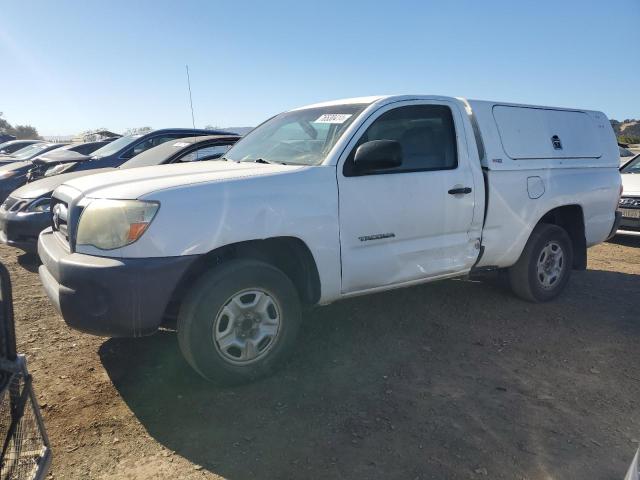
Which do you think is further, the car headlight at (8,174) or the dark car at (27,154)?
the dark car at (27,154)

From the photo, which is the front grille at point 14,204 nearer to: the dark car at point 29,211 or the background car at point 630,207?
the dark car at point 29,211

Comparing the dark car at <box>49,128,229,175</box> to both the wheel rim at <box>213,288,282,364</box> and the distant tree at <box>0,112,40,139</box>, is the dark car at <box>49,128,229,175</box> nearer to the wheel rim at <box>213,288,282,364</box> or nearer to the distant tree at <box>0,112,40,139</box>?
the wheel rim at <box>213,288,282,364</box>

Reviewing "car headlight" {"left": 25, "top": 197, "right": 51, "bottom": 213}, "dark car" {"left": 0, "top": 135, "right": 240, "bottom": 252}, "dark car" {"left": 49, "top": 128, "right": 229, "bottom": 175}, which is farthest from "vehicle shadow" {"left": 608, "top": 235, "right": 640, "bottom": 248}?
"car headlight" {"left": 25, "top": 197, "right": 51, "bottom": 213}

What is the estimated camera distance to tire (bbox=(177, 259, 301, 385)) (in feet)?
9.55

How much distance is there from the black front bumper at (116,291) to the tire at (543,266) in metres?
3.28

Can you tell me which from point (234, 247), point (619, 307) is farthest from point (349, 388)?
point (619, 307)

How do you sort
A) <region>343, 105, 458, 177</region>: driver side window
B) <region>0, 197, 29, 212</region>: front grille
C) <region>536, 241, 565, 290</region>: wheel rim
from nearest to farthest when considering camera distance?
<region>343, 105, 458, 177</region>: driver side window < <region>536, 241, 565, 290</region>: wheel rim < <region>0, 197, 29, 212</region>: front grille

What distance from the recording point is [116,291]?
2.68 meters

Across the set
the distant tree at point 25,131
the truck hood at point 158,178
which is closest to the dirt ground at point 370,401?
the truck hood at point 158,178

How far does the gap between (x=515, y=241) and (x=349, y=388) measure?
87.7 inches

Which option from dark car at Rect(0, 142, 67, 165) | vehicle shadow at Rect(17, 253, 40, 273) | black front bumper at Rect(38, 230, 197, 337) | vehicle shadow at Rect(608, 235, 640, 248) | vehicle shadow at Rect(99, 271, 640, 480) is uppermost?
dark car at Rect(0, 142, 67, 165)

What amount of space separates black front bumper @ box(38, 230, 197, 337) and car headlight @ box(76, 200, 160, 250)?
10 cm

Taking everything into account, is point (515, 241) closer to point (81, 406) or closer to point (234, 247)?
point (234, 247)

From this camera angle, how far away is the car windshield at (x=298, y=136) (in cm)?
361
